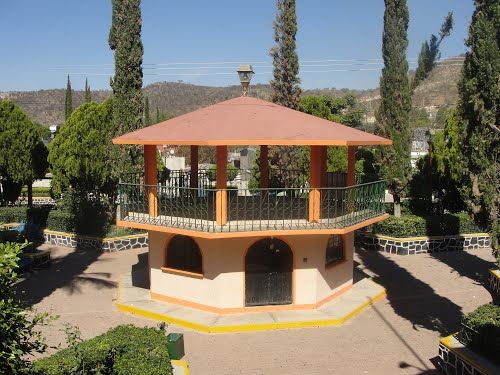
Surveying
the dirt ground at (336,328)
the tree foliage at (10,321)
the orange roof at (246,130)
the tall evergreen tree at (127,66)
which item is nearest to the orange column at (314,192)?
the orange roof at (246,130)

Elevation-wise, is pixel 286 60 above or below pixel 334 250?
above

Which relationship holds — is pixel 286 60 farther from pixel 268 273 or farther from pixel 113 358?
pixel 113 358

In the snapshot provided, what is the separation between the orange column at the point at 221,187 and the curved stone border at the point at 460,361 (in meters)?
5.43

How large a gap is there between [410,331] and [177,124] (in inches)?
308

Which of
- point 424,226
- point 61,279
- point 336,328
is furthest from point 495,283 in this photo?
point 61,279

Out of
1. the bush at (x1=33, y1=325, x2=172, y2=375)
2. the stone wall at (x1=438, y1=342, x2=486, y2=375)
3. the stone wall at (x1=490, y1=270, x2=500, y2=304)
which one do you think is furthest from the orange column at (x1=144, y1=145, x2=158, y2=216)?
the stone wall at (x1=490, y1=270, x2=500, y2=304)

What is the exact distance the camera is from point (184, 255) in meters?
13.4

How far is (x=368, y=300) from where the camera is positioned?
14078 mm

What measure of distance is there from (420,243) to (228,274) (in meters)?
10.6

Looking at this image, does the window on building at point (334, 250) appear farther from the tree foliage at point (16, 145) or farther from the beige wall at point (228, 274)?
the tree foliage at point (16, 145)

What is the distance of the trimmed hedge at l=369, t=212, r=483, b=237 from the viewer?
66.8 ft

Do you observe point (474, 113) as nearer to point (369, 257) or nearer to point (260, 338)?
point (260, 338)

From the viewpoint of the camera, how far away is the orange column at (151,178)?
42.5ft

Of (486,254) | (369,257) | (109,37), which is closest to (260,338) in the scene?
(369,257)
